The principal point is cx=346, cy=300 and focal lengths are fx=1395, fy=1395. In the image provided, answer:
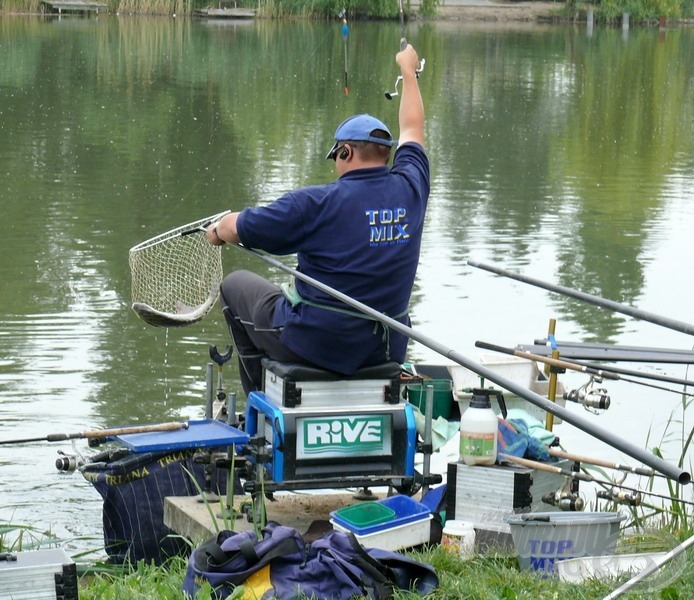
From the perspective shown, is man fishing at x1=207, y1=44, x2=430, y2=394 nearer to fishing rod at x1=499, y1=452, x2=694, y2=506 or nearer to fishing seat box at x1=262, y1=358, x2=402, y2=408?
fishing seat box at x1=262, y1=358, x2=402, y2=408

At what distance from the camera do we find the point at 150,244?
15.6 ft

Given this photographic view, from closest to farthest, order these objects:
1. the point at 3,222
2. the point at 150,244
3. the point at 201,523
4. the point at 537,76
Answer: the point at 201,523
the point at 150,244
the point at 3,222
the point at 537,76

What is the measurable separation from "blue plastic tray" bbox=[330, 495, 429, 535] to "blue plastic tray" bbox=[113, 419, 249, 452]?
1.28ft

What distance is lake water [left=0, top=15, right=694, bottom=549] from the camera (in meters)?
6.50

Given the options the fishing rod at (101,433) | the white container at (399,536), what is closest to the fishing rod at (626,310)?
the white container at (399,536)

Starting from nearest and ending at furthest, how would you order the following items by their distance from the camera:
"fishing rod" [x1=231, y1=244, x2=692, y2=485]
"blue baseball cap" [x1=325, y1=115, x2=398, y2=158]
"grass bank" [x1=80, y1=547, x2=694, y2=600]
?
"fishing rod" [x1=231, y1=244, x2=692, y2=485]
"grass bank" [x1=80, y1=547, x2=694, y2=600]
"blue baseball cap" [x1=325, y1=115, x2=398, y2=158]

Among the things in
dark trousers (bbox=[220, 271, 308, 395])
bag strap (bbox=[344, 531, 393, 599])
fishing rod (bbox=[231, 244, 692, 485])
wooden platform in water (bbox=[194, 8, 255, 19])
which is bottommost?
wooden platform in water (bbox=[194, 8, 255, 19])

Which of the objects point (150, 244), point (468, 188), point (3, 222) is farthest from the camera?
point (468, 188)

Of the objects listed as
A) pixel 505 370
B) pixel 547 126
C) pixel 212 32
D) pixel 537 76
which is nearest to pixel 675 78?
pixel 537 76

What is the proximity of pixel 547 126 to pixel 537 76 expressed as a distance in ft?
28.4

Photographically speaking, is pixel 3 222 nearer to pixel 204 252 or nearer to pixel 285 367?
pixel 204 252

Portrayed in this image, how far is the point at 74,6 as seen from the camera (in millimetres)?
43156

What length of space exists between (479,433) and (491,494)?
19 cm

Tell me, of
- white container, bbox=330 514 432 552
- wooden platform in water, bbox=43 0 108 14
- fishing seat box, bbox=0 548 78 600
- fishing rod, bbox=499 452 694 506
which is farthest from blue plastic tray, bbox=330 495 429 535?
wooden platform in water, bbox=43 0 108 14
